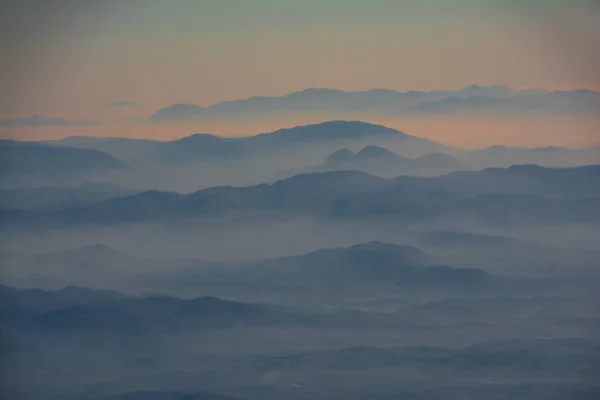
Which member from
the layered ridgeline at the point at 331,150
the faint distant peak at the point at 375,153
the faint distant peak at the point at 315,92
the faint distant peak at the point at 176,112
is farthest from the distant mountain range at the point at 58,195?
the faint distant peak at the point at 375,153

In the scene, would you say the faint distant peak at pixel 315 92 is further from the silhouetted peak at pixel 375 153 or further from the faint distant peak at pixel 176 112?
the faint distant peak at pixel 176 112

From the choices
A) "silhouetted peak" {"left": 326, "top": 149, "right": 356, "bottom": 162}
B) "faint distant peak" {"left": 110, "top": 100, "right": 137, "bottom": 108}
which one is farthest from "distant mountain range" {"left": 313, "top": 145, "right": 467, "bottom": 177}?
"faint distant peak" {"left": 110, "top": 100, "right": 137, "bottom": 108}

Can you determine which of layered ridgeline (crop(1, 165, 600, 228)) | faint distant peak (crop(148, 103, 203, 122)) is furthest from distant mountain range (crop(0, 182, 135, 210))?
faint distant peak (crop(148, 103, 203, 122))

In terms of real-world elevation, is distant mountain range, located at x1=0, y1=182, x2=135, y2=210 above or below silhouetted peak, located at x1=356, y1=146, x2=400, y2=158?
below

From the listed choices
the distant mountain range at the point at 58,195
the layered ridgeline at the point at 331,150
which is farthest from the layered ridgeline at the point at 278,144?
the distant mountain range at the point at 58,195

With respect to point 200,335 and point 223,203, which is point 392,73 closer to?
point 223,203

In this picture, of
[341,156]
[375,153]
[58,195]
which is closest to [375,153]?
[375,153]

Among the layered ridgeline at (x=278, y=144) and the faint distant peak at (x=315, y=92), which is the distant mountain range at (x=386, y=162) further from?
the faint distant peak at (x=315, y=92)

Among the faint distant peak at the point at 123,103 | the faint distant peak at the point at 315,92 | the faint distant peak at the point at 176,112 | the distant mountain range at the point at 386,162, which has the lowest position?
the distant mountain range at the point at 386,162

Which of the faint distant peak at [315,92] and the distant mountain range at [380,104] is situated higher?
the faint distant peak at [315,92]

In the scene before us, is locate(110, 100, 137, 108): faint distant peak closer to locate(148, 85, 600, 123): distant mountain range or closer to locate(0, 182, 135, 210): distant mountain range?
locate(148, 85, 600, 123): distant mountain range

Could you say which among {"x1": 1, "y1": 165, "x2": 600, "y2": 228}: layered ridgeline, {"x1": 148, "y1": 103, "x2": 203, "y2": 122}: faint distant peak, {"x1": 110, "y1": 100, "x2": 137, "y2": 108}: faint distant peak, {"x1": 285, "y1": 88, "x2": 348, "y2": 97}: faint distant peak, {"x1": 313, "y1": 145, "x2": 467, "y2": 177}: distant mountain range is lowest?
{"x1": 1, "y1": 165, "x2": 600, "y2": 228}: layered ridgeline
